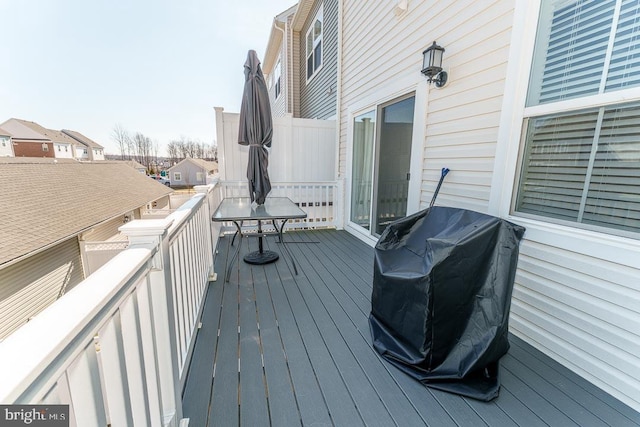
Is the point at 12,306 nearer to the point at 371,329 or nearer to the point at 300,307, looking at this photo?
the point at 300,307

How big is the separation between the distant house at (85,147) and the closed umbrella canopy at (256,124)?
2480 inches

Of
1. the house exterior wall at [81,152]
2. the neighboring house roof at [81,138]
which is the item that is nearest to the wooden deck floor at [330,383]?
the house exterior wall at [81,152]

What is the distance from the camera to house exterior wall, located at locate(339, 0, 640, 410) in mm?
1599

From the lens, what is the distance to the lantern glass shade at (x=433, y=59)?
2629 mm

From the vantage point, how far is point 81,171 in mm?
21766

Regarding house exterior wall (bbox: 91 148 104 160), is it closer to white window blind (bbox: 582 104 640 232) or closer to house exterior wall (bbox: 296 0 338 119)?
house exterior wall (bbox: 296 0 338 119)

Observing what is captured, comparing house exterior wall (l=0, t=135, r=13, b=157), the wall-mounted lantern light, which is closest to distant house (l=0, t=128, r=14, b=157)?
house exterior wall (l=0, t=135, r=13, b=157)

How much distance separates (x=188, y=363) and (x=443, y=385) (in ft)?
5.25

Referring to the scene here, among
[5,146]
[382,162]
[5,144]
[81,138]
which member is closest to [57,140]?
[5,144]

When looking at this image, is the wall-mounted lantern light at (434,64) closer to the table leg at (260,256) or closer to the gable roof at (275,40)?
the table leg at (260,256)

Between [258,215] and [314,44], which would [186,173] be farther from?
[258,215]

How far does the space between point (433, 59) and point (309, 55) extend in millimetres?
6079

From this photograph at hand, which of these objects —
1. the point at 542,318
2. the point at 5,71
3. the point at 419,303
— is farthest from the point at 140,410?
the point at 5,71

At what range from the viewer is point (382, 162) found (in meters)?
4.12
